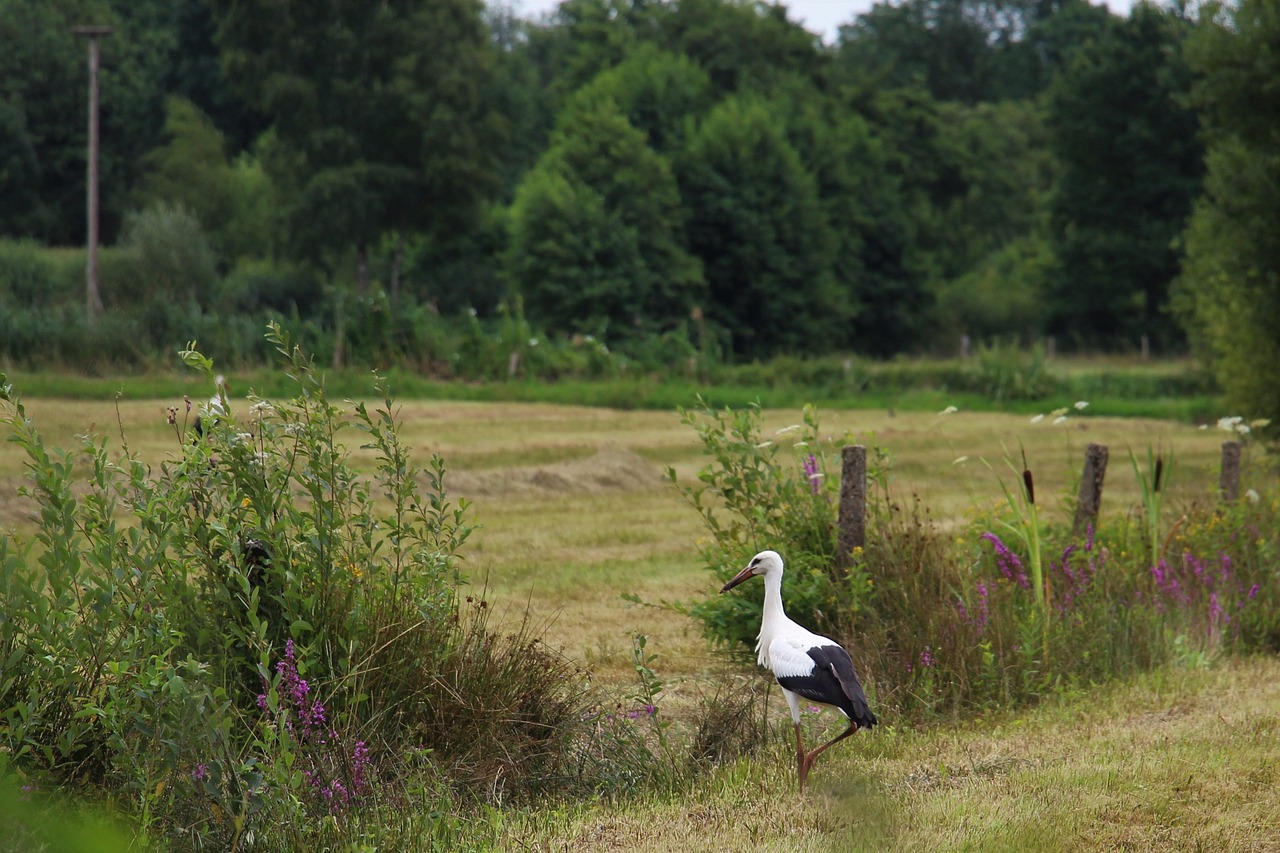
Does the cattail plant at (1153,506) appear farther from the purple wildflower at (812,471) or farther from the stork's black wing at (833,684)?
the stork's black wing at (833,684)

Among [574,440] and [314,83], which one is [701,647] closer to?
[574,440]

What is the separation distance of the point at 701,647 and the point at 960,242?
6290 centimetres

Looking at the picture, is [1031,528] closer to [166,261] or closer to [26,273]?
[166,261]

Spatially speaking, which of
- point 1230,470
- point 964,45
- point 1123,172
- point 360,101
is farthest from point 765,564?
point 964,45

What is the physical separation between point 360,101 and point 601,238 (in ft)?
30.7

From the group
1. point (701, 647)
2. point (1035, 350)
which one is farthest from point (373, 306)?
point (701, 647)

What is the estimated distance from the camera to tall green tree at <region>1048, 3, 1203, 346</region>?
175 feet

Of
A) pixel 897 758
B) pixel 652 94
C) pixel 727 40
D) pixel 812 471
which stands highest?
pixel 727 40

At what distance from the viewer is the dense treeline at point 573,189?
3688cm

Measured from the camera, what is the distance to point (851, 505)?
8211 millimetres

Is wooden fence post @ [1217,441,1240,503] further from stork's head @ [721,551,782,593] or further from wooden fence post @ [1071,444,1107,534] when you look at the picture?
stork's head @ [721,551,782,593]

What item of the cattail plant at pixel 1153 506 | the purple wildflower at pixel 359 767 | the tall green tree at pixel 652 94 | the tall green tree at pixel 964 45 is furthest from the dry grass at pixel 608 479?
the tall green tree at pixel 964 45

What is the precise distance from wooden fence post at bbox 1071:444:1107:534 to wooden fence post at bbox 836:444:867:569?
2.27 m

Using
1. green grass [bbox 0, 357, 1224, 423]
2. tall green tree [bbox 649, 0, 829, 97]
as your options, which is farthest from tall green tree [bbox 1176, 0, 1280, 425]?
tall green tree [bbox 649, 0, 829, 97]
